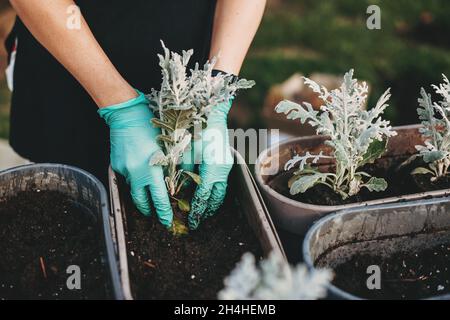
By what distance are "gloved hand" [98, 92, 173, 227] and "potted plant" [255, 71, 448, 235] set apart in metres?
0.33

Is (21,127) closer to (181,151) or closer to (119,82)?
(119,82)

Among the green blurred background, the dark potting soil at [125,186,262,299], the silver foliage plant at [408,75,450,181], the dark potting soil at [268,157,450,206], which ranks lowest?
the dark potting soil at [125,186,262,299]

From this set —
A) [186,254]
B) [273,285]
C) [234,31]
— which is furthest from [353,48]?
[273,285]

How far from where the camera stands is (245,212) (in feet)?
6.15

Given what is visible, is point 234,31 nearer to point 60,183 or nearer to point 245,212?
point 245,212

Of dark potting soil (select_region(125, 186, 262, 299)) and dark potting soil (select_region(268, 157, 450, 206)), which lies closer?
dark potting soil (select_region(125, 186, 262, 299))

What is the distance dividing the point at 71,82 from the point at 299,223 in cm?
117

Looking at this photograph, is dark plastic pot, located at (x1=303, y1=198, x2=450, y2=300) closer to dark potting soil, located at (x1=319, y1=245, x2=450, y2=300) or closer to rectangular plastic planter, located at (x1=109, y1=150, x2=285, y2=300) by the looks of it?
dark potting soil, located at (x1=319, y1=245, x2=450, y2=300)

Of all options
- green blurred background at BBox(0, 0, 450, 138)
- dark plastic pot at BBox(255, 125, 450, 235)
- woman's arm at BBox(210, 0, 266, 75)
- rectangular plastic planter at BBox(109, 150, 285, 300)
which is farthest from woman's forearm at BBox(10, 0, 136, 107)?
green blurred background at BBox(0, 0, 450, 138)

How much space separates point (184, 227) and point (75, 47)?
73 centimetres

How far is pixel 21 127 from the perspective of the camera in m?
2.50

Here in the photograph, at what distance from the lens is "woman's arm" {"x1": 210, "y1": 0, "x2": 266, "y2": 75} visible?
2.20 m
